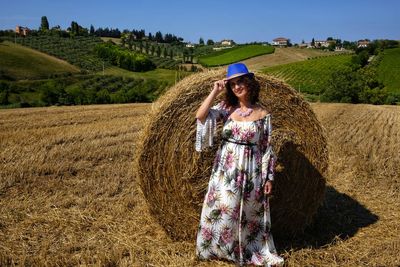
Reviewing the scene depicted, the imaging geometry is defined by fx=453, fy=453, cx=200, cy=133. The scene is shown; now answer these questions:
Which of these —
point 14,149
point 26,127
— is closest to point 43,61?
point 26,127

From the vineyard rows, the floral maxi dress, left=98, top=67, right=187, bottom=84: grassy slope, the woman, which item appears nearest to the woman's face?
the woman

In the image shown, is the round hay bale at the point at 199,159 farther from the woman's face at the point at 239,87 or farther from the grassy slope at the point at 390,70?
the grassy slope at the point at 390,70

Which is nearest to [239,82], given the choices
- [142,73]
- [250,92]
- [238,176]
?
[250,92]

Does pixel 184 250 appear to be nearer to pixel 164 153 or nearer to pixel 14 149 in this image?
pixel 164 153

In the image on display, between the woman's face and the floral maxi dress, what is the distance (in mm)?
256

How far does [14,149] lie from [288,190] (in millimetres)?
6308

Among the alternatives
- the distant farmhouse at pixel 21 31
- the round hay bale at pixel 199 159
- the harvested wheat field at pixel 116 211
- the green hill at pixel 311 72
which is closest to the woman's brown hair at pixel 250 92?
the round hay bale at pixel 199 159

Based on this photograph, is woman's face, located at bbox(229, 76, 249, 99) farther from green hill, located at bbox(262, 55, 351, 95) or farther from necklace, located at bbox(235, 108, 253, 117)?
green hill, located at bbox(262, 55, 351, 95)

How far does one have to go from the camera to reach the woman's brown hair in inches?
178

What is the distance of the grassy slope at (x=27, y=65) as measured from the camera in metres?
48.5

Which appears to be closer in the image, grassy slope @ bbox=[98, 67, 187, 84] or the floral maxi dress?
the floral maxi dress

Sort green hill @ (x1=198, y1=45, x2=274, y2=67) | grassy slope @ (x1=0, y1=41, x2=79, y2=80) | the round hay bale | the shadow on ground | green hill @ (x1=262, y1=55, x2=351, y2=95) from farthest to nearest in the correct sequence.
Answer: green hill @ (x1=198, y1=45, x2=274, y2=67), green hill @ (x1=262, y1=55, x2=351, y2=95), grassy slope @ (x1=0, y1=41, x2=79, y2=80), the shadow on ground, the round hay bale

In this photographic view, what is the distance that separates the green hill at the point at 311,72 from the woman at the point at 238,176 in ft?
159

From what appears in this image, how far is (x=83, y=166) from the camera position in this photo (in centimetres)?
853
